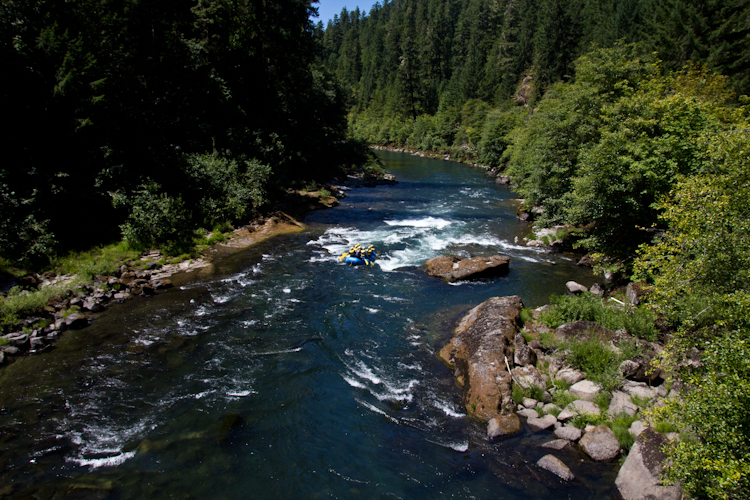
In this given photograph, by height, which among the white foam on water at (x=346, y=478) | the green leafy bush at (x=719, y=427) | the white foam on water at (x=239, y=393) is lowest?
the white foam on water at (x=346, y=478)

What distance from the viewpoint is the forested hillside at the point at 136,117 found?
49.4 ft

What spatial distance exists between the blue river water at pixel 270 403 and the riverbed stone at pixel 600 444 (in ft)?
0.73

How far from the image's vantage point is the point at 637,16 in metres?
56.7

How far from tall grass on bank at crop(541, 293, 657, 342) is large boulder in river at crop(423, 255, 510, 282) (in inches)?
164

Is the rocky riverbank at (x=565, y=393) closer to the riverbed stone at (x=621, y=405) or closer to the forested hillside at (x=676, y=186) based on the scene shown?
the riverbed stone at (x=621, y=405)

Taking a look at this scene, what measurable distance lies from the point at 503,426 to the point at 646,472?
2514mm

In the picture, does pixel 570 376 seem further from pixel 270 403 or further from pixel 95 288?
pixel 95 288

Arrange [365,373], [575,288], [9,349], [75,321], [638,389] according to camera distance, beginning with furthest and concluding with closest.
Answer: [575,288] < [75,321] < [9,349] < [365,373] < [638,389]

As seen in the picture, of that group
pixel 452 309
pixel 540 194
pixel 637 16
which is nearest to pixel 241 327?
pixel 452 309

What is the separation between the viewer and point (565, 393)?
8.77m

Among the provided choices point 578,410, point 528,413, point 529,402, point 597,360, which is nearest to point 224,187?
point 529,402

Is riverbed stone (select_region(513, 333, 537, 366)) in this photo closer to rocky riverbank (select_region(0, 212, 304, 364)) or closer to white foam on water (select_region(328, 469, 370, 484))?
white foam on water (select_region(328, 469, 370, 484))

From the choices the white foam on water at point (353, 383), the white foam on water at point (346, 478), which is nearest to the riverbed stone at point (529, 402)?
the white foam on water at point (353, 383)

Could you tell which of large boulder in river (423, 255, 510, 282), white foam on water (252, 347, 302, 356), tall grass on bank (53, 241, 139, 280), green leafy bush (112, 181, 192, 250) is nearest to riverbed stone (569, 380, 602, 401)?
white foam on water (252, 347, 302, 356)
